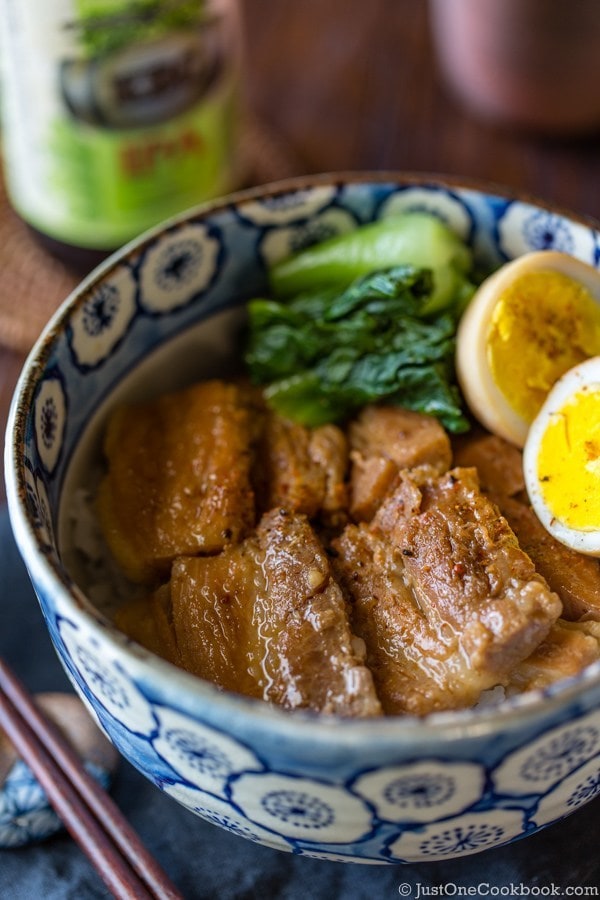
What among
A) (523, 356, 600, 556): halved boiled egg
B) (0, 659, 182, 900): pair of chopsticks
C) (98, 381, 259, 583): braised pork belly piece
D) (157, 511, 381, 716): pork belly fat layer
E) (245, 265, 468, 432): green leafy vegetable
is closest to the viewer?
(157, 511, 381, 716): pork belly fat layer

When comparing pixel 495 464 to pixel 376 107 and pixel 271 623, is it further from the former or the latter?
pixel 376 107

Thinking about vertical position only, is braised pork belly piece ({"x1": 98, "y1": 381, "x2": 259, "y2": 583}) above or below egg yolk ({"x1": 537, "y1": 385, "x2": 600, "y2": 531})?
above

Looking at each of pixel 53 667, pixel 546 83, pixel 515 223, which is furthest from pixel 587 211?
pixel 53 667

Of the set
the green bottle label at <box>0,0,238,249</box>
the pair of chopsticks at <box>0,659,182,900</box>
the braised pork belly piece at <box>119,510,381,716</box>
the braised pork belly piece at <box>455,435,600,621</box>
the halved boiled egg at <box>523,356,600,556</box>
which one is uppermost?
the green bottle label at <box>0,0,238,249</box>

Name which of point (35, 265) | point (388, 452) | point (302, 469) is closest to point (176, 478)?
point (302, 469)

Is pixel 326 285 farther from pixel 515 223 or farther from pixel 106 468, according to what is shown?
pixel 106 468

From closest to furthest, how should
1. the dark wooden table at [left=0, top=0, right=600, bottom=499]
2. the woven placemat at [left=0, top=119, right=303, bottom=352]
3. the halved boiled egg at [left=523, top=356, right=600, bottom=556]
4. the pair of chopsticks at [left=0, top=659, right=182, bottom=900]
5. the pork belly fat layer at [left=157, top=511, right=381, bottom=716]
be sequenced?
the pork belly fat layer at [left=157, top=511, right=381, bottom=716] < the pair of chopsticks at [left=0, top=659, right=182, bottom=900] < the halved boiled egg at [left=523, top=356, right=600, bottom=556] < the woven placemat at [left=0, top=119, right=303, bottom=352] < the dark wooden table at [left=0, top=0, right=600, bottom=499]

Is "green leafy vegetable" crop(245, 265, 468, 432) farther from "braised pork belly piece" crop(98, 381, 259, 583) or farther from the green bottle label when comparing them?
the green bottle label

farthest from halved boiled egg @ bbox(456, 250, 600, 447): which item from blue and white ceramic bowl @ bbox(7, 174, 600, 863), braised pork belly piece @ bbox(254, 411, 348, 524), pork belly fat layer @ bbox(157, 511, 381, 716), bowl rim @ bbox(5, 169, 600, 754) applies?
bowl rim @ bbox(5, 169, 600, 754)
